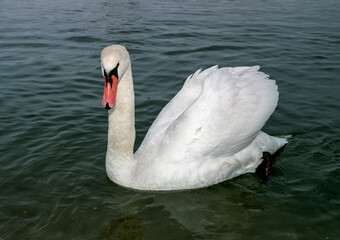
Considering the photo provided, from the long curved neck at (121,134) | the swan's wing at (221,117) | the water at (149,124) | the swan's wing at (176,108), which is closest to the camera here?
the water at (149,124)

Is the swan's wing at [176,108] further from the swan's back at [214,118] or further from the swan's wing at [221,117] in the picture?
the swan's wing at [221,117]

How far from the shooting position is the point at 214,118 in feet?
19.3

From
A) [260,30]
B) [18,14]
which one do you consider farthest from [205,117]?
[18,14]

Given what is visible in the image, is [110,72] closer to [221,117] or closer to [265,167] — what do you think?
[221,117]

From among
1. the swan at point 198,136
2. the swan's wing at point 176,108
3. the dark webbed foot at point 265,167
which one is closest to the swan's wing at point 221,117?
the swan at point 198,136

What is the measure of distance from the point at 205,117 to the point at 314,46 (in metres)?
8.21

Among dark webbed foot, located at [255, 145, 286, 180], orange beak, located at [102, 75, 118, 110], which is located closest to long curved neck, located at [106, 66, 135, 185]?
orange beak, located at [102, 75, 118, 110]

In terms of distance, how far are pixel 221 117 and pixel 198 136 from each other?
1.41 feet

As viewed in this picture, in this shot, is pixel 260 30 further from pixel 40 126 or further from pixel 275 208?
pixel 275 208

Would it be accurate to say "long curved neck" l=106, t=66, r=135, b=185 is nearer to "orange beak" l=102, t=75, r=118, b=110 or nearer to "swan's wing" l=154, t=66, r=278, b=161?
"swan's wing" l=154, t=66, r=278, b=161

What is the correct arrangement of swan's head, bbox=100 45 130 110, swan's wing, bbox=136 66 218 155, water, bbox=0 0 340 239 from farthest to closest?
1. swan's wing, bbox=136 66 218 155
2. water, bbox=0 0 340 239
3. swan's head, bbox=100 45 130 110

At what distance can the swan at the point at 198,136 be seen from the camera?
19.0 ft

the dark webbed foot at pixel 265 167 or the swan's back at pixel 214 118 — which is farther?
the dark webbed foot at pixel 265 167

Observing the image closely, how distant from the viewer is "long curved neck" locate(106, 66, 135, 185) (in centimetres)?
590
